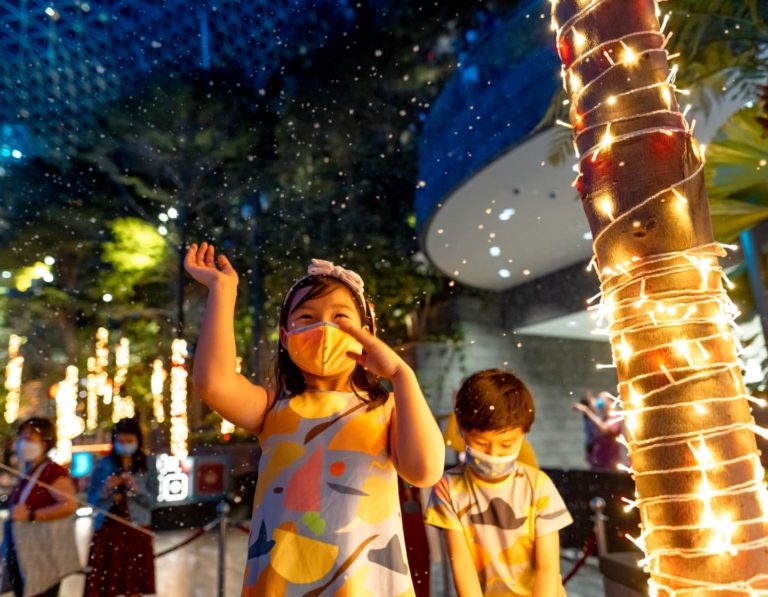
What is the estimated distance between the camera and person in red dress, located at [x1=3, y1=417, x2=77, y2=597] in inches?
140

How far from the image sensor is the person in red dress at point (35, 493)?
140 inches

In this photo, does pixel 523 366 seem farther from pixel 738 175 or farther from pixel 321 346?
pixel 321 346

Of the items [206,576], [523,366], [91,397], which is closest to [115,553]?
[206,576]

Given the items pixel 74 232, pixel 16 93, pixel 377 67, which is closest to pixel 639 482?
pixel 377 67

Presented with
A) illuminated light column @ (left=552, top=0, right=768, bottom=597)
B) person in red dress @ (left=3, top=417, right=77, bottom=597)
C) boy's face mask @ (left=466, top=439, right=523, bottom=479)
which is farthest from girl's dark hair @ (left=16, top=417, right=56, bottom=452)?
illuminated light column @ (left=552, top=0, right=768, bottom=597)

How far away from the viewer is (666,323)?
129 cm

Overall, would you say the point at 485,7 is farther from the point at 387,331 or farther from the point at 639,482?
the point at 639,482

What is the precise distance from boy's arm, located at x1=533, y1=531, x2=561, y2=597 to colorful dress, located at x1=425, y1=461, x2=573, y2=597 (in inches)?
0.7

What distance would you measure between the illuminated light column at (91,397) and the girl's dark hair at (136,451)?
1488 centimetres

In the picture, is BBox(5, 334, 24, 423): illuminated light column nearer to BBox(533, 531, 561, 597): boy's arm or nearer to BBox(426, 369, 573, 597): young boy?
BBox(426, 369, 573, 597): young boy

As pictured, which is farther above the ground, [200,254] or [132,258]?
[132,258]

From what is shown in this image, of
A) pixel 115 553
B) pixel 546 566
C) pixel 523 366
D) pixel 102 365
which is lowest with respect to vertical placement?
pixel 115 553

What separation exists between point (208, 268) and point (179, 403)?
37.9 ft

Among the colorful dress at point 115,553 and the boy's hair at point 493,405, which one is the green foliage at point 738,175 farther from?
the colorful dress at point 115,553
